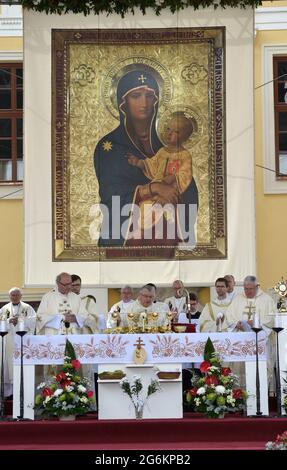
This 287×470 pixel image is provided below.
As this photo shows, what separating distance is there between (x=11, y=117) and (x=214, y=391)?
9453 millimetres

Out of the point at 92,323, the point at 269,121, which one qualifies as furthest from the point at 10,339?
the point at 269,121

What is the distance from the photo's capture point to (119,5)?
62.2 feet

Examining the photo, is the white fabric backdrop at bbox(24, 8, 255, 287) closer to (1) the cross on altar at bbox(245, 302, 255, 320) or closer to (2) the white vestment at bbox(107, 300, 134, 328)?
(2) the white vestment at bbox(107, 300, 134, 328)

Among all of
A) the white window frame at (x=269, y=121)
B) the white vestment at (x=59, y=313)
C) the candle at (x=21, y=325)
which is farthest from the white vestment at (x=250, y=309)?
the white window frame at (x=269, y=121)

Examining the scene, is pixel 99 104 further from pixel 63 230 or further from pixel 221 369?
pixel 221 369

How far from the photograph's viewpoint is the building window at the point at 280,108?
21688mm

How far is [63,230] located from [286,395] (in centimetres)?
641

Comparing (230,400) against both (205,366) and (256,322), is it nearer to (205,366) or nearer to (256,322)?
(205,366)

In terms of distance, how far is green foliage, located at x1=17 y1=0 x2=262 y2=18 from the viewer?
18.9 m

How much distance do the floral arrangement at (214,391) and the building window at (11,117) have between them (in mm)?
8595

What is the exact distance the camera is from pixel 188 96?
19.7 meters

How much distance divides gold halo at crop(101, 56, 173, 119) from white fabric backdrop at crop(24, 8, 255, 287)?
2.04ft

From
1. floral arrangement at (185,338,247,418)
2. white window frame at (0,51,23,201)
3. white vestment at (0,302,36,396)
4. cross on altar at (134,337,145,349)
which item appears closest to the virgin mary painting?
white window frame at (0,51,23,201)
